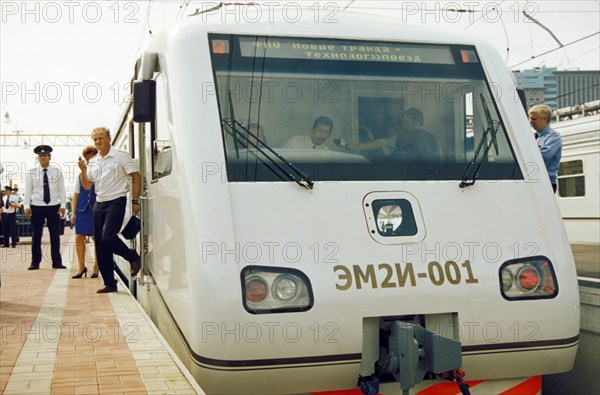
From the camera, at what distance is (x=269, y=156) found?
451 centimetres

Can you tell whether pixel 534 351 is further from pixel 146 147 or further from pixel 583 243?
pixel 583 243

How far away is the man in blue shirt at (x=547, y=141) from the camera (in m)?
7.09

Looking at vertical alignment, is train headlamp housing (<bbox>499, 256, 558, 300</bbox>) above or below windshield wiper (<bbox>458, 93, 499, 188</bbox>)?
below

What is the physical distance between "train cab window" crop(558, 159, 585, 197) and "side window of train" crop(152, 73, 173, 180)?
11.7 m

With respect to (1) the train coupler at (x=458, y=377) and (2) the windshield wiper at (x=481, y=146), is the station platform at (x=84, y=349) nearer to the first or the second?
(1) the train coupler at (x=458, y=377)

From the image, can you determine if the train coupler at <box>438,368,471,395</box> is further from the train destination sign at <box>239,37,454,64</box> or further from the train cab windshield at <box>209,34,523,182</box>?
the train destination sign at <box>239,37,454,64</box>

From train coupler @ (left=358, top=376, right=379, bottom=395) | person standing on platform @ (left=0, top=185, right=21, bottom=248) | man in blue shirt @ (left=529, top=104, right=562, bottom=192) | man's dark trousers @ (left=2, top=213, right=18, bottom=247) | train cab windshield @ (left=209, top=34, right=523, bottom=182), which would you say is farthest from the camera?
man's dark trousers @ (left=2, top=213, right=18, bottom=247)

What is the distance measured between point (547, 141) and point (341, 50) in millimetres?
3053

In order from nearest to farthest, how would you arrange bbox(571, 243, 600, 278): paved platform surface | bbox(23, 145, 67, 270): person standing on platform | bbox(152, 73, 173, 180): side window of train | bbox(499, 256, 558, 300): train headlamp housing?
bbox(499, 256, 558, 300): train headlamp housing, bbox(152, 73, 173, 180): side window of train, bbox(571, 243, 600, 278): paved platform surface, bbox(23, 145, 67, 270): person standing on platform

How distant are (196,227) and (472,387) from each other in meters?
1.86

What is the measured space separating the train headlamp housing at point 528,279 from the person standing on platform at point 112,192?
4.00 meters

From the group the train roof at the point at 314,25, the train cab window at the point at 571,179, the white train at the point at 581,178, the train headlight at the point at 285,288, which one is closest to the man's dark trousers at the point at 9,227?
the train cab window at the point at 571,179

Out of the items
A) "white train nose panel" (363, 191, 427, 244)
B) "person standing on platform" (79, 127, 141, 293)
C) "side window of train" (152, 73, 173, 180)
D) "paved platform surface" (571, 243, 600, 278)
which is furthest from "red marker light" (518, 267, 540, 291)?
"person standing on platform" (79, 127, 141, 293)

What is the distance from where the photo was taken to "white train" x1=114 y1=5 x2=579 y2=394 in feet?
13.3
